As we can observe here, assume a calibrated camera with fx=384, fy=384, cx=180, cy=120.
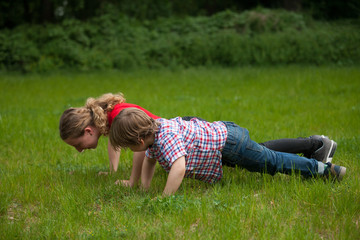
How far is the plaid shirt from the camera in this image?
141 inches

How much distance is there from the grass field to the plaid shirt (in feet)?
0.72

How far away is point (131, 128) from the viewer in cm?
349

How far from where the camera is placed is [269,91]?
10.1 meters

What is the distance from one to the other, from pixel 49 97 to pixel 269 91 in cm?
605

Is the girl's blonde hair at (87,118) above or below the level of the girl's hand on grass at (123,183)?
above

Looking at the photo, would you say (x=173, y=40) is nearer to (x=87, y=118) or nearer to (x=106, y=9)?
(x=106, y=9)

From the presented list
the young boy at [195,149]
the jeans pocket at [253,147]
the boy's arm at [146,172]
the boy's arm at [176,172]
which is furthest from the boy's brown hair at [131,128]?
the jeans pocket at [253,147]

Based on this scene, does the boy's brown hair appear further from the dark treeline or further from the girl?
the dark treeline

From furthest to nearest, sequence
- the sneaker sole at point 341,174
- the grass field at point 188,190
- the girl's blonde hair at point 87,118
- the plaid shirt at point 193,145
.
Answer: the girl's blonde hair at point 87,118 → the sneaker sole at point 341,174 → the plaid shirt at point 193,145 → the grass field at point 188,190

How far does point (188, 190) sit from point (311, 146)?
5.13 ft

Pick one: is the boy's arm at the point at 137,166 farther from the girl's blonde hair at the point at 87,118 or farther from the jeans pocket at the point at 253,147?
the jeans pocket at the point at 253,147

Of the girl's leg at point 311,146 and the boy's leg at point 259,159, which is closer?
the boy's leg at point 259,159

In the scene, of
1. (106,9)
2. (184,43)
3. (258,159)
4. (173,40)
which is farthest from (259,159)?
(106,9)

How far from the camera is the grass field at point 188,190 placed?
3043mm
